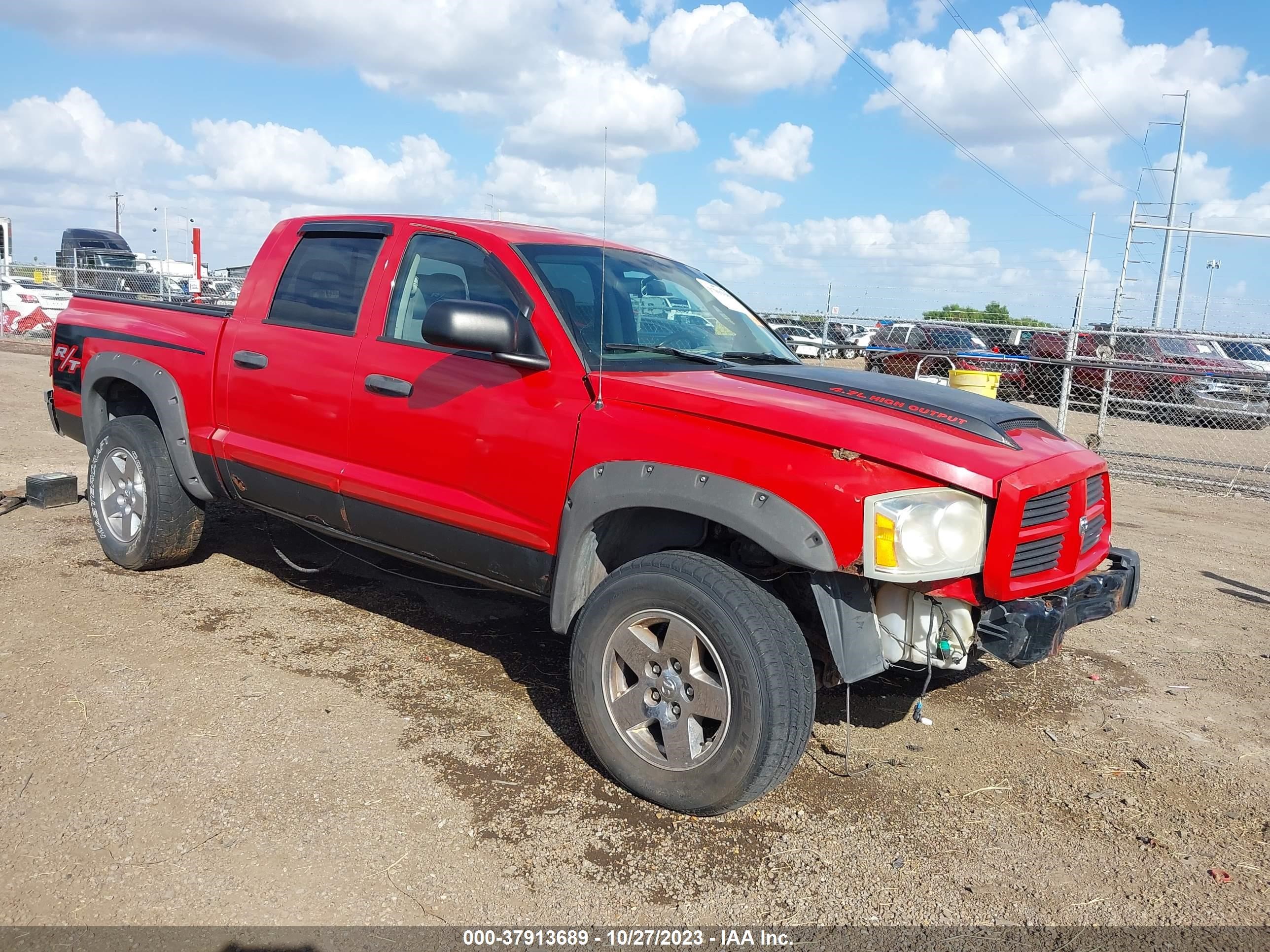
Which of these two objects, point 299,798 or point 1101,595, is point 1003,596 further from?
point 299,798

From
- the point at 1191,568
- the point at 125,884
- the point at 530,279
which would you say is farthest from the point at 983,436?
the point at 1191,568

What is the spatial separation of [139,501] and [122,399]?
2.39 ft

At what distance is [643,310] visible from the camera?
416cm

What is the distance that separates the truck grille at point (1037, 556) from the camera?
10.3ft

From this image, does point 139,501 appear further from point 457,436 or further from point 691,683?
point 691,683

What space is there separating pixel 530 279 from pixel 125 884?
94.9 inches

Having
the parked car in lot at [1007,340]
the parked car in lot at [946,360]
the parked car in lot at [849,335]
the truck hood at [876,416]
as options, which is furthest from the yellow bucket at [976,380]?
the parked car in lot at [849,335]

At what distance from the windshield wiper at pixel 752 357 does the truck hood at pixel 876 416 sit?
0.79 feet

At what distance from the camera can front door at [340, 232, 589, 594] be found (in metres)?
3.62

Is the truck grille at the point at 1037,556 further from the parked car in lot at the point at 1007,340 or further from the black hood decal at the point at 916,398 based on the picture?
the parked car in lot at the point at 1007,340

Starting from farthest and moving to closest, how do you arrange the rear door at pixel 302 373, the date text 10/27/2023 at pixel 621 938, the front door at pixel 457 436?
the rear door at pixel 302 373 → the front door at pixel 457 436 → the date text 10/27/2023 at pixel 621 938

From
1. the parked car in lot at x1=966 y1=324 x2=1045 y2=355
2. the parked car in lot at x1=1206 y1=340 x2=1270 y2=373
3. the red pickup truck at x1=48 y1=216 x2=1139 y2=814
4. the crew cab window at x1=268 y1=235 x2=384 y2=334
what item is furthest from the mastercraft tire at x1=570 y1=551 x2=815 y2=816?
the parked car in lot at x1=1206 y1=340 x2=1270 y2=373

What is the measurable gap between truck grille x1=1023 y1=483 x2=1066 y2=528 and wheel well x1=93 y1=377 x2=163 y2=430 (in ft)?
14.5

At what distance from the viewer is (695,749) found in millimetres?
3219
